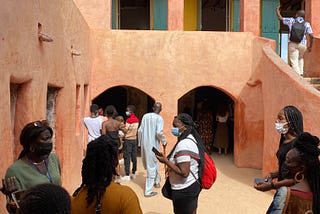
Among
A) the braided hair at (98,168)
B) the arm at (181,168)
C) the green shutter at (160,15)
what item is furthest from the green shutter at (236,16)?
the braided hair at (98,168)

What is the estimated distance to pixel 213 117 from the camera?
12.4 metres

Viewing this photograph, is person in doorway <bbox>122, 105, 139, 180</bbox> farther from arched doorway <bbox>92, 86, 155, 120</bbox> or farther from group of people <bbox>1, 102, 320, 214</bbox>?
arched doorway <bbox>92, 86, 155, 120</bbox>

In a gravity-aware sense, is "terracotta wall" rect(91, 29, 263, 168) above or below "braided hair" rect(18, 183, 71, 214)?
above

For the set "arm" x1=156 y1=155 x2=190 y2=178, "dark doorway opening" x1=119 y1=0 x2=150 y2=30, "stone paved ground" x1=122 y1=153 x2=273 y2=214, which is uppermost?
"dark doorway opening" x1=119 y1=0 x2=150 y2=30

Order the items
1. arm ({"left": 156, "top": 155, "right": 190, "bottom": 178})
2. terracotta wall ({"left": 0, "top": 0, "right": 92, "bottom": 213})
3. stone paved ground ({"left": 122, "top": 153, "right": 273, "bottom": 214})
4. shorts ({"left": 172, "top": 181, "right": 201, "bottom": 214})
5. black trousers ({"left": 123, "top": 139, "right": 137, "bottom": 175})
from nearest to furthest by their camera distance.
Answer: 1. terracotta wall ({"left": 0, "top": 0, "right": 92, "bottom": 213})
2. arm ({"left": 156, "top": 155, "right": 190, "bottom": 178})
3. shorts ({"left": 172, "top": 181, "right": 201, "bottom": 214})
4. stone paved ground ({"left": 122, "top": 153, "right": 273, "bottom": 214})
5. black trousers ({"left": 123, "top": 139, "right": 137, "bottom": 175})

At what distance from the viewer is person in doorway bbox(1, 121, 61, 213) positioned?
2.78 meters

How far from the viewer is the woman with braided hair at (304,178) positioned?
257 cm

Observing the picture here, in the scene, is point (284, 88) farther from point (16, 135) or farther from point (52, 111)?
point (16, 135)

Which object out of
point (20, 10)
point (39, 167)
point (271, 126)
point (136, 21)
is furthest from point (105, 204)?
point (136, 21)

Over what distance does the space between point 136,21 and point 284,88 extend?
11094 millimetres

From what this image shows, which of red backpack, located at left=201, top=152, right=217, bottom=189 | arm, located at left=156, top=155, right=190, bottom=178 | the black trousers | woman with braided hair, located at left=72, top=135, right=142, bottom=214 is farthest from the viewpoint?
the black trousers

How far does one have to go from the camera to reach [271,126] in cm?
769

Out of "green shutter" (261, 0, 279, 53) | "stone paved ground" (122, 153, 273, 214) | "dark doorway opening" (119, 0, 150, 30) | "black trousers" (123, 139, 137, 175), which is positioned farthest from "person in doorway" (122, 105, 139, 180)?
"dark doorway opening" (119, 0, 150, 30)

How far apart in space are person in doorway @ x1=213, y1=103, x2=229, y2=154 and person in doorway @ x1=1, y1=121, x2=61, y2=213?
29.4ft
